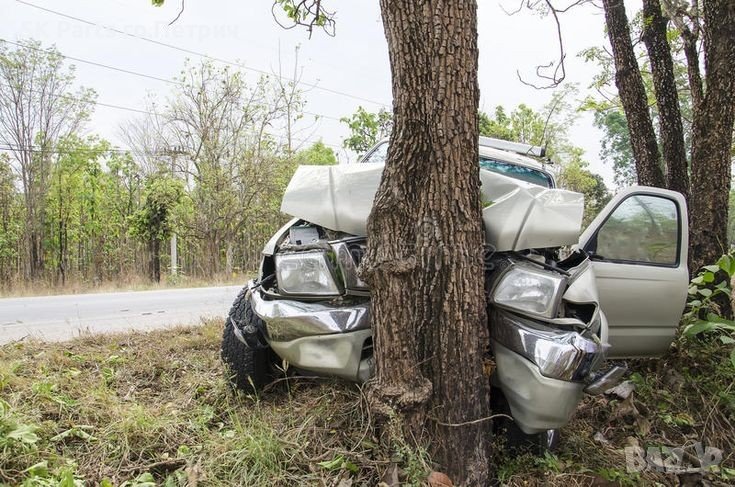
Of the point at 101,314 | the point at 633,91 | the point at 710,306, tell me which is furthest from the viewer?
the point at 101,314

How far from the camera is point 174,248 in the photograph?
17.5m

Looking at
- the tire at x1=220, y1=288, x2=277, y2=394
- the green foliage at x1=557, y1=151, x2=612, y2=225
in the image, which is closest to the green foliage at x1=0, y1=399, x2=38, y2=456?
the tire at x1=220, y1=288, x2=277, y2=394

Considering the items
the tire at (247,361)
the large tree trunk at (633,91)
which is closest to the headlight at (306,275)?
the tire at (247,361)

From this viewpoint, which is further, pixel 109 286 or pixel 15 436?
pixel 109 286

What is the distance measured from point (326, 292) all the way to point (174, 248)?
53.8 ft

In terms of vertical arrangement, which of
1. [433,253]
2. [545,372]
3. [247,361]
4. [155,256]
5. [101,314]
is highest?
[433,253]

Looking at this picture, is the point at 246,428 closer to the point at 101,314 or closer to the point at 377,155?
the point at 377,155

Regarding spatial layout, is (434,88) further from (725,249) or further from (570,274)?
(725,249)

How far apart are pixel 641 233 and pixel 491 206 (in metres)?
1.43

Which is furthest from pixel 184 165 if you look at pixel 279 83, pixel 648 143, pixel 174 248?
pixel 648 143

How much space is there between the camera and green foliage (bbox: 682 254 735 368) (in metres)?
2.92

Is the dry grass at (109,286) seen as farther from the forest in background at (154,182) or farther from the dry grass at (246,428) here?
the dry grass at (246,428)

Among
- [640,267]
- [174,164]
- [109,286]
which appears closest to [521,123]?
[174,164]

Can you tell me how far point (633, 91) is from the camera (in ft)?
14.8
